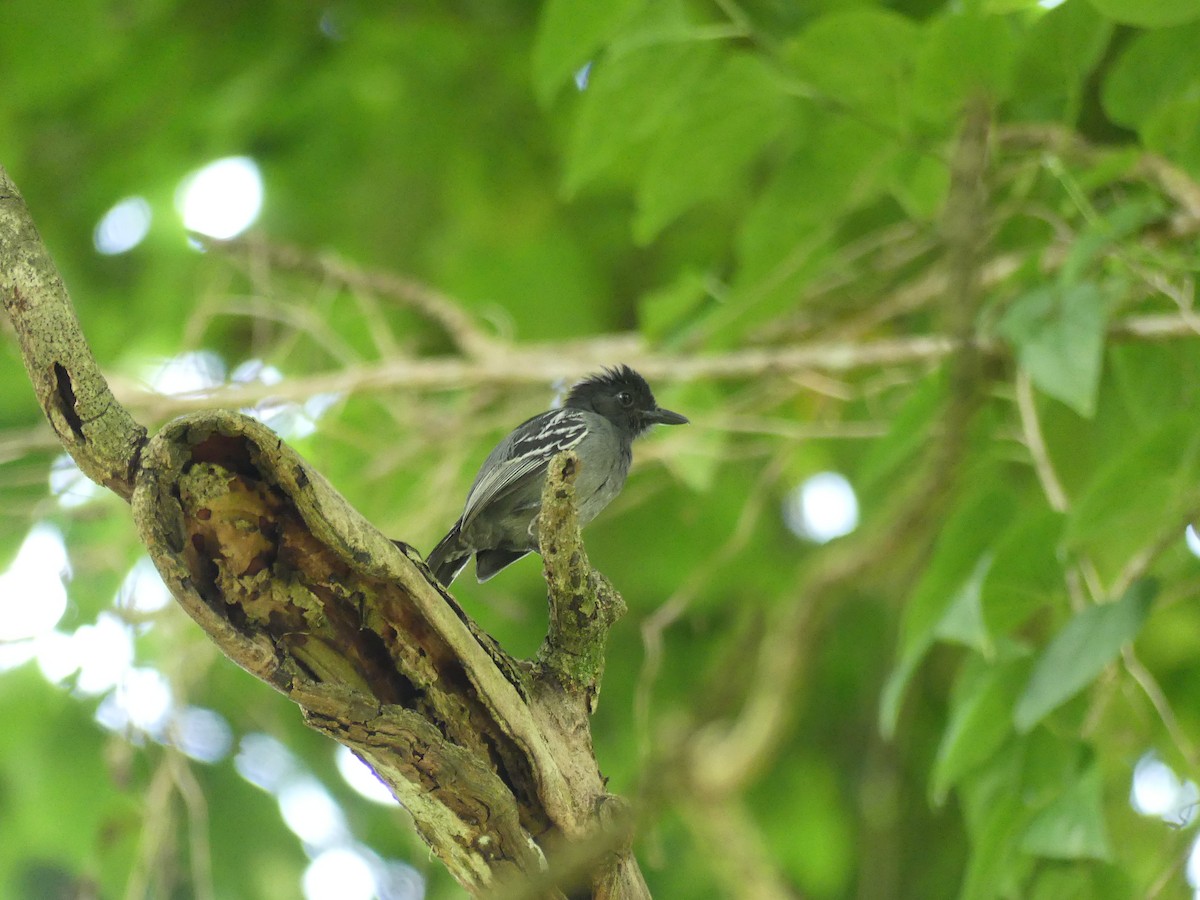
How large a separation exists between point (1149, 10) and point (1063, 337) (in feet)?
2.55

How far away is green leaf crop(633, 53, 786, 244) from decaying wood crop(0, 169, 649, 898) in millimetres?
1677

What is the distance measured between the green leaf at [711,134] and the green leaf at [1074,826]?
2053mm

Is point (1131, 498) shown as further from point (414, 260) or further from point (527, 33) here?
point (414, 260)

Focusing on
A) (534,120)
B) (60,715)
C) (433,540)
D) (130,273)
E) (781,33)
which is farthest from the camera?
(130,273)

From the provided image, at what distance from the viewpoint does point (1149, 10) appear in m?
2.88

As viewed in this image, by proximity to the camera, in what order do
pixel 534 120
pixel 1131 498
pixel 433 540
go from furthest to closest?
pixel 534 120
pixel 433 540
pixel 1131 498

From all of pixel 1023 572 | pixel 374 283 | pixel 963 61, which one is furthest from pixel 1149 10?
pixel 374 283

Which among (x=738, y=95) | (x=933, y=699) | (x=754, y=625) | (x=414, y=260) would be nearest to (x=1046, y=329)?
(x=738, y=95)

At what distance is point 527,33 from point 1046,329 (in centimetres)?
368

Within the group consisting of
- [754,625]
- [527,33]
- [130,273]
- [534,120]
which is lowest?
[130,273]

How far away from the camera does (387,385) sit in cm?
490

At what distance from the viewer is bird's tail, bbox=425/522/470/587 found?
431cm

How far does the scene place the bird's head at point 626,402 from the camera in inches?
194

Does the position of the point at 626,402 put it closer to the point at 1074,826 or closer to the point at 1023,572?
the point at 1023,572
